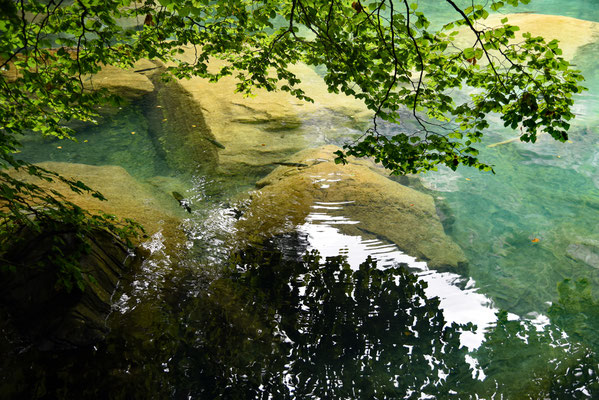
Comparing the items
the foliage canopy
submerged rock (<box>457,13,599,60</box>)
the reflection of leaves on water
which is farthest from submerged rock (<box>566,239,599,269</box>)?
submerged rock (<box>457,13,599,60</box>)

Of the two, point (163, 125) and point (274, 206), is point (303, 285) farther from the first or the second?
point (163, 125)

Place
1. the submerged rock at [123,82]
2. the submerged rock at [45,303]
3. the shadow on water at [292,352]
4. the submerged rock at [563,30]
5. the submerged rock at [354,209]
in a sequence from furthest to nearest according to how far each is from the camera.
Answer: the submerged rock at [563,30] < the submerged rock at [123,82] < the submerged rock at [354,209] < the submerged rock at [45,303] < the shadow on water at [292,352]

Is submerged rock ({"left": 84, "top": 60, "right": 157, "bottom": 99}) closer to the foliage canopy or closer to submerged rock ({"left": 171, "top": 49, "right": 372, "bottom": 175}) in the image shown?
submerged rock ({"left": 171, "top": 49, "right": 372, "bottom": 175})

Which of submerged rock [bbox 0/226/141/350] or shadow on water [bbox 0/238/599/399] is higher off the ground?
submerged rock [bbox 0/226/141/350]

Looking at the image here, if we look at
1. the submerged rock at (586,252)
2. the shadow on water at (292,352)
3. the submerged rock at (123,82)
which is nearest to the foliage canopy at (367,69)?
the shadow on water at (292,352)

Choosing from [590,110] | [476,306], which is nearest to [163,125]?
[476,306]

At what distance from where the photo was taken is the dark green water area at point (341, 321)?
369 centimetres

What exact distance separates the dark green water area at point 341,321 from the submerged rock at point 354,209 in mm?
298

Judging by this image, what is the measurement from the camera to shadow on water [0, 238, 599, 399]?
3611 mm

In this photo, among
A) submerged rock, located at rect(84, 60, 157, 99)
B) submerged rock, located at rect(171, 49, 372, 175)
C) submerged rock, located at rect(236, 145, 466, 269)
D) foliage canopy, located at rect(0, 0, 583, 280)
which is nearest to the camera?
foliage canopy, located at rect(0, 0, 583, 280)

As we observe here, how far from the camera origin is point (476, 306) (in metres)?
4.94

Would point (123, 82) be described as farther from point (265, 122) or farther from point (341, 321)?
point (341, 321)

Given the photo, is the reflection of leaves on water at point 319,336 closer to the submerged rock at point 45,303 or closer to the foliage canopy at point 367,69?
the submerged rock at point 45,303

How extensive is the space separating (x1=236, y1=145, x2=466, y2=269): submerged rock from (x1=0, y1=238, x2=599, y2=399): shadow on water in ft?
2.91
